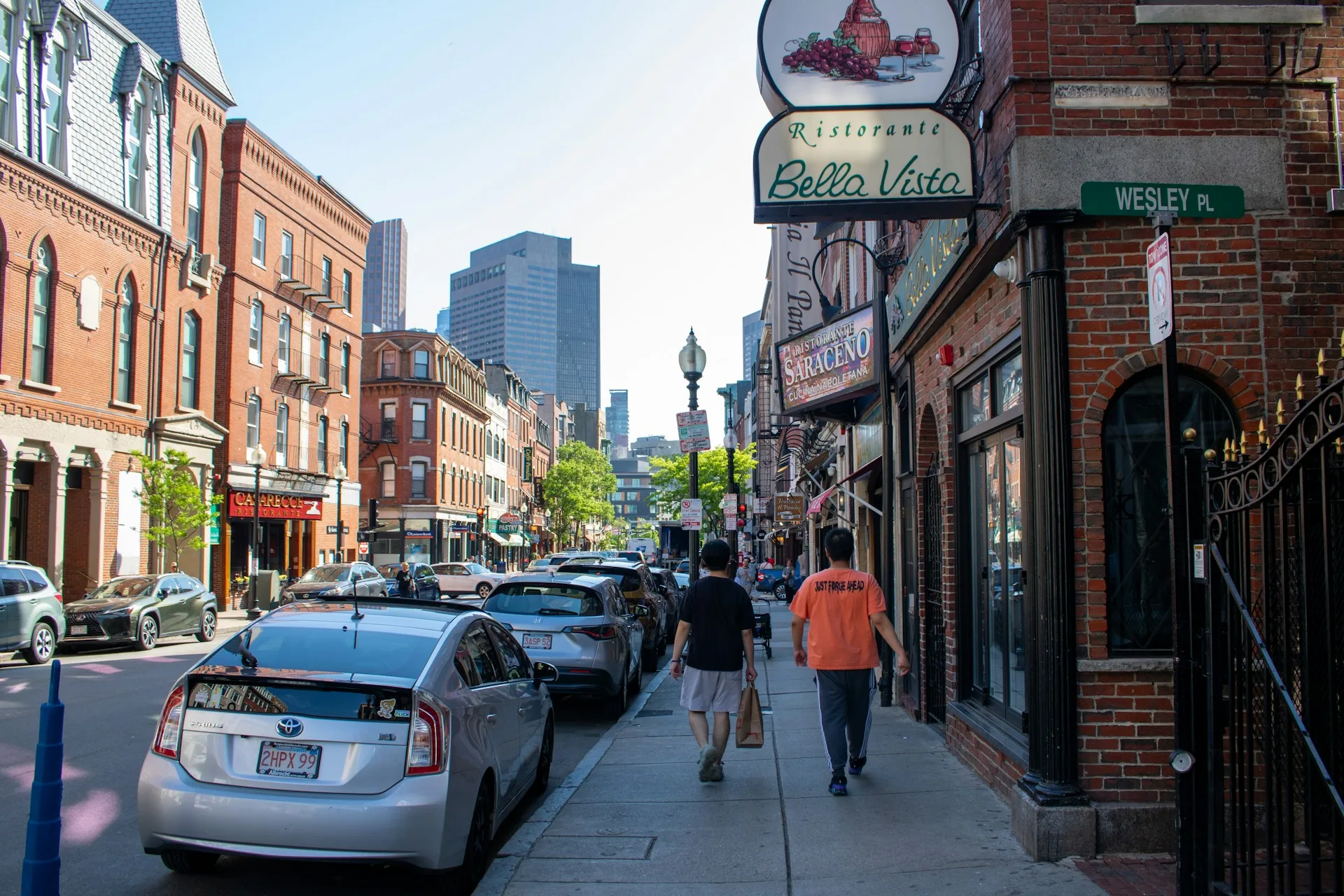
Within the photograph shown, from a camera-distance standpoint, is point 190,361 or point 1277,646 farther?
Result: point 190,361

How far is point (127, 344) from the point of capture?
30.0 meters

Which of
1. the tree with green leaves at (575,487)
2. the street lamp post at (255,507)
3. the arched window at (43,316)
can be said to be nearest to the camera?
the arched window at (43,316)

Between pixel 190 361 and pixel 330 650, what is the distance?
30.5 m

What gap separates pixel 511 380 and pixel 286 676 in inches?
3043

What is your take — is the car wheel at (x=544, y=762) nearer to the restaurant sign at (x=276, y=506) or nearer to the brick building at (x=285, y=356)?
the restaurant sign at (x=276, y=506)

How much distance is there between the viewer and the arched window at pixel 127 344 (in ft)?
97.0

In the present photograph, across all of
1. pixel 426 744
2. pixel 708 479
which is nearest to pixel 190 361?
pixel 426 744

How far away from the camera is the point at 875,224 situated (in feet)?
47.3

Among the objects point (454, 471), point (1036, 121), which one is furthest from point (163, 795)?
point (454, 471)

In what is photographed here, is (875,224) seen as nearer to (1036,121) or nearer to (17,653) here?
(1036,121)

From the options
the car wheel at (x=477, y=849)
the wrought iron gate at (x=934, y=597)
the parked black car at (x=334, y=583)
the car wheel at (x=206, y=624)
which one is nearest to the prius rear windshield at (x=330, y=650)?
the car wheel at (x=477, y=849)

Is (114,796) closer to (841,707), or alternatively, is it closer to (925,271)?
(841,707)

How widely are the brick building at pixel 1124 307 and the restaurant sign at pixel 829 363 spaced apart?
5470 mm

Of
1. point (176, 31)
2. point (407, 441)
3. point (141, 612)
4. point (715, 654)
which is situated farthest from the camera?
point (407, 441)
